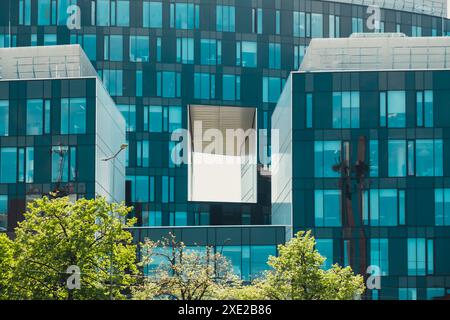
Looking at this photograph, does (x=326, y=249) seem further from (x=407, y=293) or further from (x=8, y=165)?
(x=8, y=165)

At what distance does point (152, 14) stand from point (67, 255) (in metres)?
65.2

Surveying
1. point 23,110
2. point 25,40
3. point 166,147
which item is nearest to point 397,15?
point 166,147

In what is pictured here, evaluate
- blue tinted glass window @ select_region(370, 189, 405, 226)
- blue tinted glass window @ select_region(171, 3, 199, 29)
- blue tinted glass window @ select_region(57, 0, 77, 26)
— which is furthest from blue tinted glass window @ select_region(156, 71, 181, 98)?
blue tinted glass window @ select_region(370, 189, 405, 226)

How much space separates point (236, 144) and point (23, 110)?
153ft

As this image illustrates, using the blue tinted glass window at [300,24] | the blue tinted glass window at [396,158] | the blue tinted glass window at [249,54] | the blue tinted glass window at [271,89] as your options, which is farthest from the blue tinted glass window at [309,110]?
the blue tinted glass window at [300,24]

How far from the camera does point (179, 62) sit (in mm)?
114750

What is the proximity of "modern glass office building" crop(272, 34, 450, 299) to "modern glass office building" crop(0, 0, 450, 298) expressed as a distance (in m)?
36.9

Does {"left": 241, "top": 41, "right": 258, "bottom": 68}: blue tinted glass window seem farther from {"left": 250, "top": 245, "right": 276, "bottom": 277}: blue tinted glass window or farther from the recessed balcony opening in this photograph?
{"left": 250, "top": 245, "right": 276, "bottom": 277}: blue tinted glass window

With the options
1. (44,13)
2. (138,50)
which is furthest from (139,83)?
(44,13)

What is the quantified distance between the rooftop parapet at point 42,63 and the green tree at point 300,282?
92.9 ft

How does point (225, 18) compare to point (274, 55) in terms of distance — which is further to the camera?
point (274, 55)

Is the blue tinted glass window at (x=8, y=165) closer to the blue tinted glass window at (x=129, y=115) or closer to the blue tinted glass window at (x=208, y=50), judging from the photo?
the blue tinted glass window at (x=129, y=115)

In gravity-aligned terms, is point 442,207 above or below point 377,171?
below

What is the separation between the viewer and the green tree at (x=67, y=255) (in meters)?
52.2
